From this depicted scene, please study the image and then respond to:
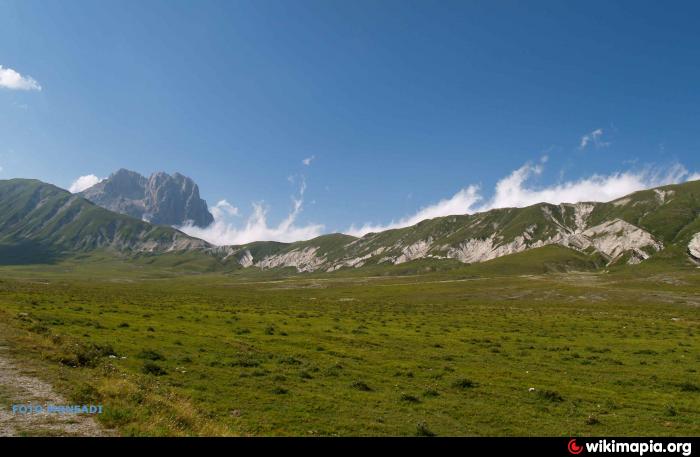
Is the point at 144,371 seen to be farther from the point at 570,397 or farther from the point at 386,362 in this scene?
the point at 570,397

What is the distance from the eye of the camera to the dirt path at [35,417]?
37.8 feet

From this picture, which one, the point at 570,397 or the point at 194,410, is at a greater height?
the point at 194,410

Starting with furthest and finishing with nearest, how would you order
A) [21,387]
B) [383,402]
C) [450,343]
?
1. [450,343]
2. [383,402]
3. [21,387]

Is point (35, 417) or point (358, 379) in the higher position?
point (35, 417)

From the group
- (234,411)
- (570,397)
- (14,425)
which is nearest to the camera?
(14,425)

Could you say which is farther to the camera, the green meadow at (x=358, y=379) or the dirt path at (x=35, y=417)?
the green meadow at (x=358, y=379)

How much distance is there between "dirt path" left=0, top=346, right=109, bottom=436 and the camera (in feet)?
37.8

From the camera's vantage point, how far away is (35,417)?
12.7 meters

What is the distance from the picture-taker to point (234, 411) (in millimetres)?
18016

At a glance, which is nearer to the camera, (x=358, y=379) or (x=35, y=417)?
(x=35, y=417)

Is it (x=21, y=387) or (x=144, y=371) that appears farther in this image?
(x=144, y=371)

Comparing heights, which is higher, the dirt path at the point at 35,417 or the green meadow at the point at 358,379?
the dirt path at the point at 35,417
